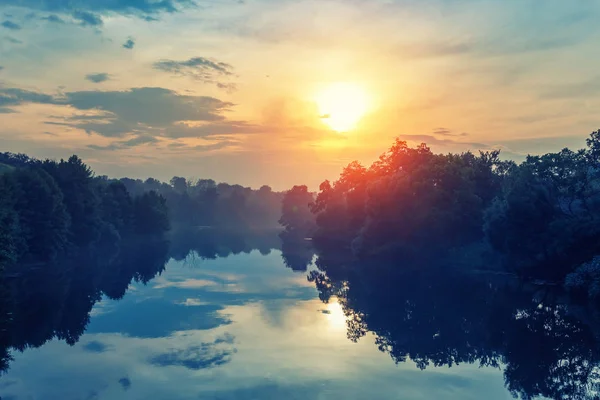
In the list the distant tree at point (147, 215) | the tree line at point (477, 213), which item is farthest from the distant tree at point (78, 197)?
the tree line at point (477, 213)

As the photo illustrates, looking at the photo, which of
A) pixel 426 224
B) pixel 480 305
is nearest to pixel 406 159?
pixel 426 224

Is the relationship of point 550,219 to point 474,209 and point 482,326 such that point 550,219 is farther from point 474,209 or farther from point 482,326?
point 482,326

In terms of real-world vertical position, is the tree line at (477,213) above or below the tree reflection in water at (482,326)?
above

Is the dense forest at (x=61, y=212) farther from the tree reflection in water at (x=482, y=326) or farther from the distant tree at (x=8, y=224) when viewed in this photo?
the tree reflection in water at (x=482, y=326)

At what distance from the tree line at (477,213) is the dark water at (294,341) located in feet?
14.6

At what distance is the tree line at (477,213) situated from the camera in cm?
4959

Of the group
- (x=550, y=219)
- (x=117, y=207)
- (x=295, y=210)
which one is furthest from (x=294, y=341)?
(x=295, y=210)

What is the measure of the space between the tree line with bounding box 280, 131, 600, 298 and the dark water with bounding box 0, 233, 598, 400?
4464 mm

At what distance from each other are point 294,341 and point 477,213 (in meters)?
48.2

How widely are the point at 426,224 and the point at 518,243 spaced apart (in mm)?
20162

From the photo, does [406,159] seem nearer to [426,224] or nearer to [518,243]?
[426,224]

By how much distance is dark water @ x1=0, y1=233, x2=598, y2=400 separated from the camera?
2270cm

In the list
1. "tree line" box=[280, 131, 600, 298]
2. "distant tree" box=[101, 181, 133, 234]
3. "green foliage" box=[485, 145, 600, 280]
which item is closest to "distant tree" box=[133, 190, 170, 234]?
"distant tree" box=[101, 181, 133, 234]

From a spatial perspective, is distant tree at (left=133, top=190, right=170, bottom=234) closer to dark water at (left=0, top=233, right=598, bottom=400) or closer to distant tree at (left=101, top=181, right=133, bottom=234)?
distant tree at (left=101, top=181, right=133, bottom=234)
